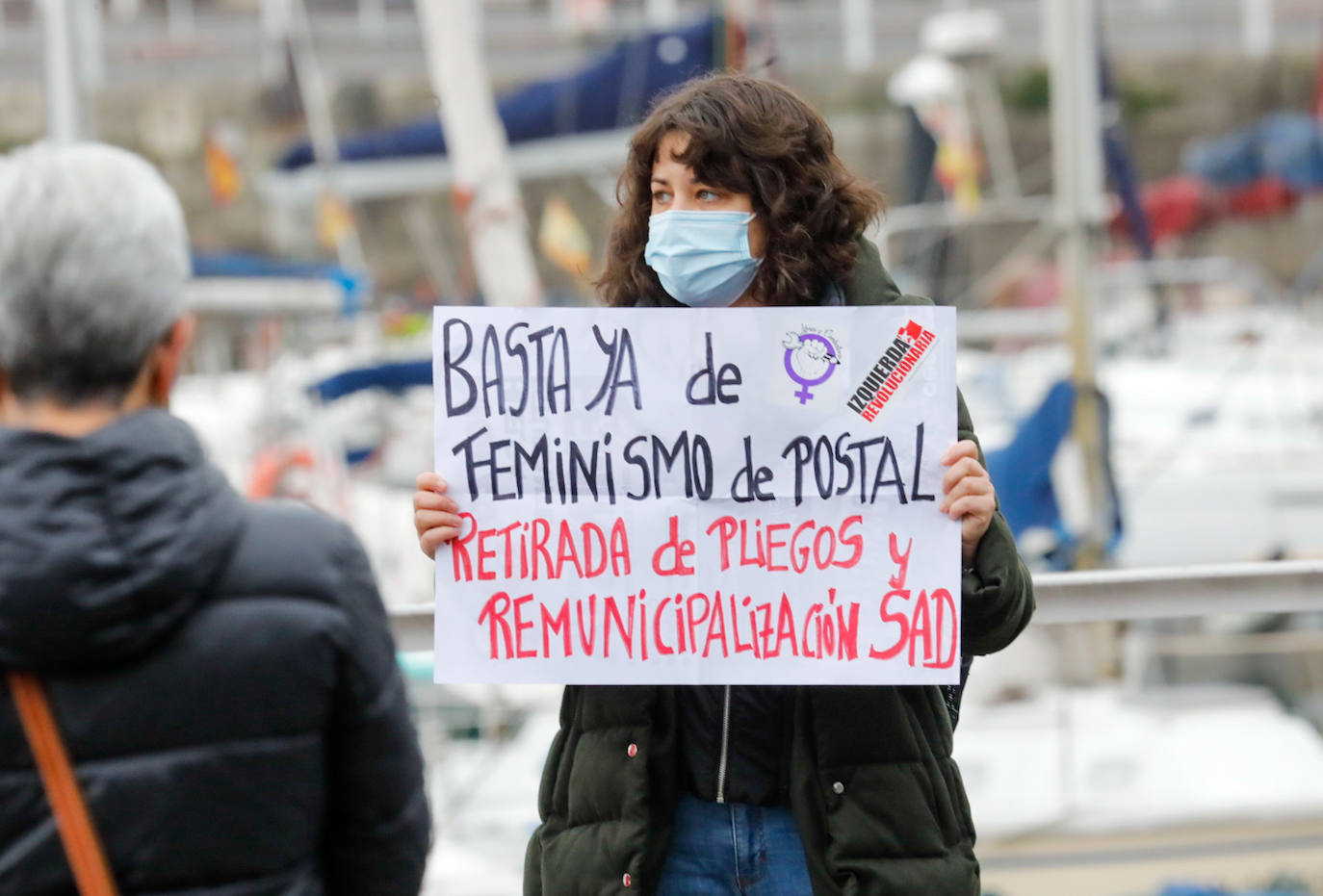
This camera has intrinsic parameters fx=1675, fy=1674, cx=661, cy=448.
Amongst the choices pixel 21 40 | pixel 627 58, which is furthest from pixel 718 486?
pixel 21 40

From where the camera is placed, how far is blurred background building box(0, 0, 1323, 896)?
15.8ft

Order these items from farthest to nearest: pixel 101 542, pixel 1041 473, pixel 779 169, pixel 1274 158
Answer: pixel 1274 158 < pixel 1041 473 < pixel 779 169 < pixel 101 542

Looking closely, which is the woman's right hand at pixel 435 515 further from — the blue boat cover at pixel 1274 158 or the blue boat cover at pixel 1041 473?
the blue boat cover at pixel 1274 158

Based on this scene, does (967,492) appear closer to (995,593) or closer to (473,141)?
(995,593)

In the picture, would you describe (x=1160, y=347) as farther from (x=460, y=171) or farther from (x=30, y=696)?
(x=30, y=696)

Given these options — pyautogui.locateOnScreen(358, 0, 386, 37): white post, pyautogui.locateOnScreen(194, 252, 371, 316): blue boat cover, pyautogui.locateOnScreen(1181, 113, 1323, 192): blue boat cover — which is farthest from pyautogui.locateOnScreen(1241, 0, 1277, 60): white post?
pyautogui.locateOnScreen(194, 252, 371, 316): blue boat cover

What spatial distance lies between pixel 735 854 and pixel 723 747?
0.44ft

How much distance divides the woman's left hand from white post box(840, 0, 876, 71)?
97.9 ft

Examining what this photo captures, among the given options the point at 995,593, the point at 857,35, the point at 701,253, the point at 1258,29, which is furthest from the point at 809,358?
the point at 1258,29

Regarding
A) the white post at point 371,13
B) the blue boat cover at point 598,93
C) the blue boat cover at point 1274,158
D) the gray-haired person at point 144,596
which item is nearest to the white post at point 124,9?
the white post at point 371,13

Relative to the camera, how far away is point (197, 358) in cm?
2073

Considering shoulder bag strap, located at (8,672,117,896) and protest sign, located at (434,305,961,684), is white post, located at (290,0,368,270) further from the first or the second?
shoulder bag strap, located at (8,672,117,896)

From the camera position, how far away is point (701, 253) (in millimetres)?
2215

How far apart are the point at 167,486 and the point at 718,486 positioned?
35.5 inches
